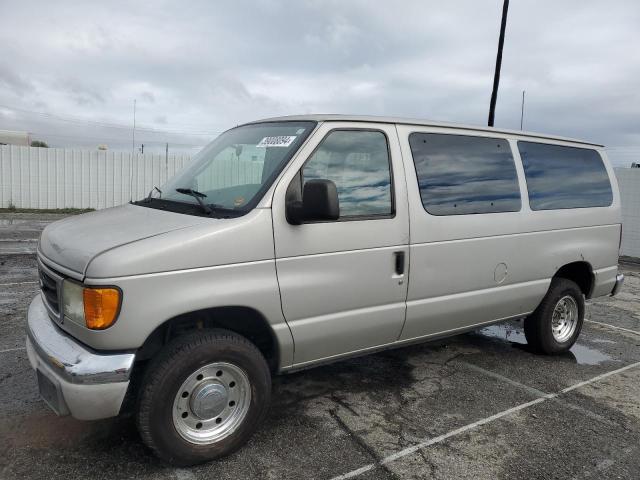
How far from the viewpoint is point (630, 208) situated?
13.2 m

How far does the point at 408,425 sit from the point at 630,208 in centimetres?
1193

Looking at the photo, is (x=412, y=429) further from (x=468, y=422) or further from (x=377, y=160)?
(x=377, y=160)

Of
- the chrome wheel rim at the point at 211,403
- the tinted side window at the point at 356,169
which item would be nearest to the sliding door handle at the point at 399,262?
the tinted side window at the point at 356,169

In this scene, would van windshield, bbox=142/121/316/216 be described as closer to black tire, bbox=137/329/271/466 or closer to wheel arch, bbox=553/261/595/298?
black tire, bbox=137/329/271/466

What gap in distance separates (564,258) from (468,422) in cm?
214

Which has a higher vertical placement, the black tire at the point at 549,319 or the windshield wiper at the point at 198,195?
the windshield wiper at the point at 198,195

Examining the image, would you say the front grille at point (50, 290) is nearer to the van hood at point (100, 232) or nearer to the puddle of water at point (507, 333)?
the van hood at point (100, 232)

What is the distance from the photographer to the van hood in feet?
9.68

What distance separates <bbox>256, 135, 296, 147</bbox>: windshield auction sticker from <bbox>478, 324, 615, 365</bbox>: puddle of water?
320 centimetres

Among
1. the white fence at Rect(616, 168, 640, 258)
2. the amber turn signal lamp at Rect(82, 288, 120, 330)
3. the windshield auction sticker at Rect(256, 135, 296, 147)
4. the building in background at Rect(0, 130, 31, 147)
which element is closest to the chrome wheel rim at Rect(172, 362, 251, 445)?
the amber turn signal lamp at Rect(82, 288, 120, 330)

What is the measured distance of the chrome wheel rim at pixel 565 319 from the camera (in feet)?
18.0

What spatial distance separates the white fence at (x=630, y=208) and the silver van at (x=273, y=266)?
9.78 metres

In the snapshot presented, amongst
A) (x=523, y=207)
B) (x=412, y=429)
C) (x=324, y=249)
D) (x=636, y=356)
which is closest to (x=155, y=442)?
(x=324, y=249)

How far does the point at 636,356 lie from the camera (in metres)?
5.64
